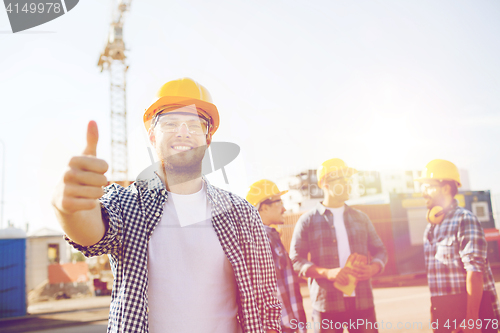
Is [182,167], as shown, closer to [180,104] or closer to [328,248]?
[180,104]

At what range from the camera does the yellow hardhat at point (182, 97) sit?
2.13 metres

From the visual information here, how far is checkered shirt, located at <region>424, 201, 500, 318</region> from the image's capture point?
3.26 metres

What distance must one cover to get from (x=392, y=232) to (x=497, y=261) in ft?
17.3

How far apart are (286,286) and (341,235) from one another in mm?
861

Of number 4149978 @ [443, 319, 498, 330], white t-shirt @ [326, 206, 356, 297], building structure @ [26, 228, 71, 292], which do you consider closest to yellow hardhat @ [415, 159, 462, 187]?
white t-shirt @ [326, 206, 356, 297]

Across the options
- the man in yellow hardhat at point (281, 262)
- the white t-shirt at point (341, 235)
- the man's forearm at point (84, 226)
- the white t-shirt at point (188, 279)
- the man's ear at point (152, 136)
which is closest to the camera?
the man's forearm at point (84, 226)

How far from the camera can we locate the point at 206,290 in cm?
173

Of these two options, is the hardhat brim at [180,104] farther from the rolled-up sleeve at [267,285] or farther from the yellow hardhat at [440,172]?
the yellow hardhat at [440,172]

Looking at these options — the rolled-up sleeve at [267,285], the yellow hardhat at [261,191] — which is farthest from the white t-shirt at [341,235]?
the rolled-up sleeve at [267,285]

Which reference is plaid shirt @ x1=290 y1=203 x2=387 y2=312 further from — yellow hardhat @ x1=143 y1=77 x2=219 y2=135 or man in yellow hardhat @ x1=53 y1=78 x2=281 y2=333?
yellow hardhat @ x1=143 y1=77 x2=219 y2=135

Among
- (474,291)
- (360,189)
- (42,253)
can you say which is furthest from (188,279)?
(42,253)

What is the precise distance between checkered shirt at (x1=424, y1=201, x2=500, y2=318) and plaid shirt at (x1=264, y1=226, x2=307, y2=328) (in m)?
1.47

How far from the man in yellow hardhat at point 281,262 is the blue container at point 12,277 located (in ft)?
40.2

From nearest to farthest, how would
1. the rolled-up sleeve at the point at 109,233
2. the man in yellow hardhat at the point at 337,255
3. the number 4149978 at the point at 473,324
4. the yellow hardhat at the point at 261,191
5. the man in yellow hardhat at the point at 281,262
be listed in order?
the rolled-up sleeve at the point at 109,233
the number 4149978 at the point at 473,324
the man in yellow hardhat at the point at 281,262
the man in yellow hardhat at the point at 337,255
the yellow hardhat at the point at 261,191
